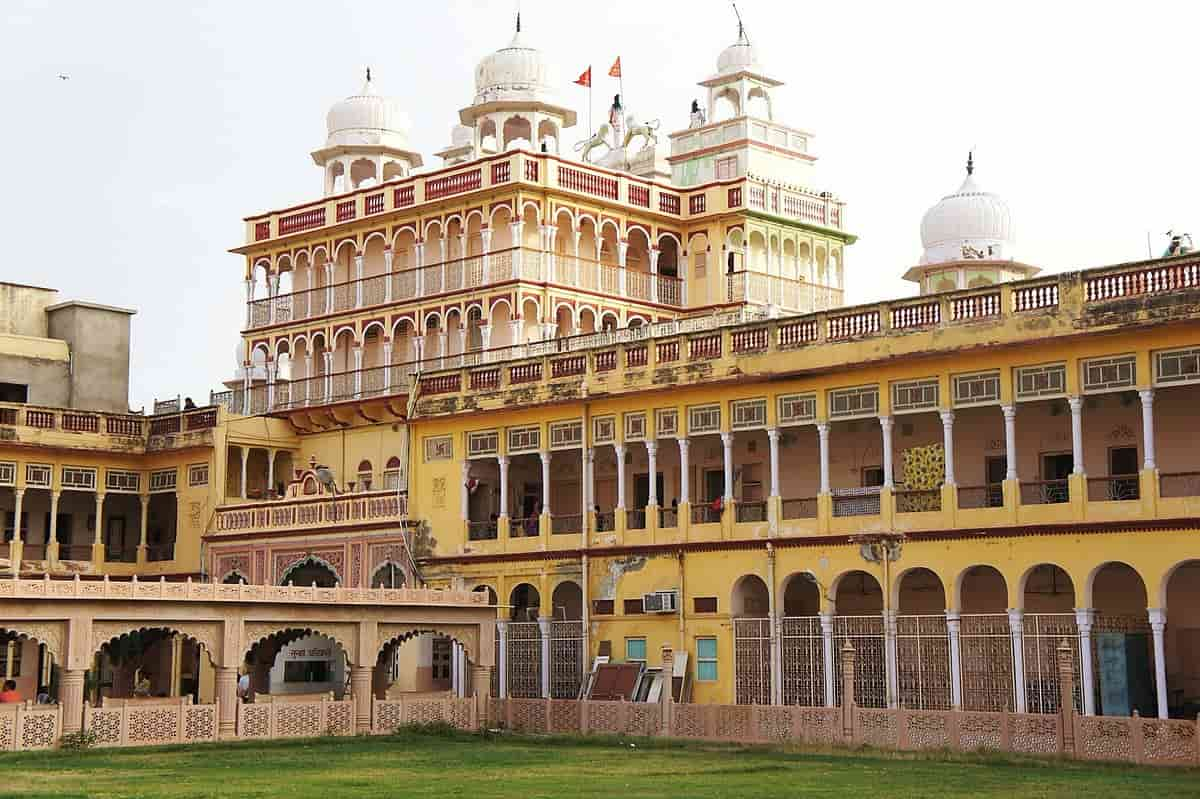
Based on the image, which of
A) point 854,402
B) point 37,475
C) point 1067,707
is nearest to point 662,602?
point 854,402

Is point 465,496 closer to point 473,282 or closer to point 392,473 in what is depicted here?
point 392,473

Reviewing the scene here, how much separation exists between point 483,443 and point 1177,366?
644 inches

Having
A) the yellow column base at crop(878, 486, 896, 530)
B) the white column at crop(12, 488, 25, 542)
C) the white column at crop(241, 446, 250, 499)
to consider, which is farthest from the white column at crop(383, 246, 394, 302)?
the yellow column base at crop(878, 486, 896, 530)

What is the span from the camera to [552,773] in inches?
1010

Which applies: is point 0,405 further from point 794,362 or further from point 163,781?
point 163,781

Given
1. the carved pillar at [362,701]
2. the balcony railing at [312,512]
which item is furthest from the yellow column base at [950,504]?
the balcony railing at [312,512]

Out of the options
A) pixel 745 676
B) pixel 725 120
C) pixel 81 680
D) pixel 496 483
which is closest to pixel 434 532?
pixel 496 483

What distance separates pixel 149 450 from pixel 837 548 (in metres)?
22.1

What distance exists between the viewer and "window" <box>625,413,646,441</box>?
38.2m

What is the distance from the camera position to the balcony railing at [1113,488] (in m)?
31.2

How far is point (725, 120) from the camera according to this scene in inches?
2041

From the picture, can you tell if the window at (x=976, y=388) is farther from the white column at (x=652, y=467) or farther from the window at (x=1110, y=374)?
the white column at (x=652, y=467)

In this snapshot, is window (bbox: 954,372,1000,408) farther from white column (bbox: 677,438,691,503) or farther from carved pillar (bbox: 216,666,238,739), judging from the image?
carved pillar (bbox: 216,666,238,739)

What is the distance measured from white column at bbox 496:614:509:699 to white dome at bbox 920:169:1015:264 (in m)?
20.4
